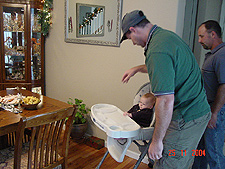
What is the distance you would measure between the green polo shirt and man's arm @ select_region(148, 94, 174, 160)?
4 cm

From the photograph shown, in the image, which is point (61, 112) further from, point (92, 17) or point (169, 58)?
point (92, 17)

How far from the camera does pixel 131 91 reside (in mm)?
2895

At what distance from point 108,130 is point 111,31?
171cm

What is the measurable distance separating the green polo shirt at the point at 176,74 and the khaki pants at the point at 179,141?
46mm

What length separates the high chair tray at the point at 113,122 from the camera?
158 cm

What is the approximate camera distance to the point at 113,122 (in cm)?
179

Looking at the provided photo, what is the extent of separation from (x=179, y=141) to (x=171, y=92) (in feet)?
1.29

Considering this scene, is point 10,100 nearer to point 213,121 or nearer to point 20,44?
point 20,44

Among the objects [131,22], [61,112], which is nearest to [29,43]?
[61,112]

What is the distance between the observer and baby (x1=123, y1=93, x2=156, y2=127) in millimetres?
1946

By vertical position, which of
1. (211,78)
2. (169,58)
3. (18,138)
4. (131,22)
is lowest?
(18,138)

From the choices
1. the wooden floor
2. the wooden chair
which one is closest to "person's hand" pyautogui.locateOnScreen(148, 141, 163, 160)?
the wooden chair

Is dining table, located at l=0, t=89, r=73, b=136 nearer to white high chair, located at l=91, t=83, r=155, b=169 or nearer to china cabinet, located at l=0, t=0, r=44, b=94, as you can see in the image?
white high chair, located at l=91, t=83, r=155, b=169

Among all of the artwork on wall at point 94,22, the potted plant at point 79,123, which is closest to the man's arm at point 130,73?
the artwork on wall at point 94,22
